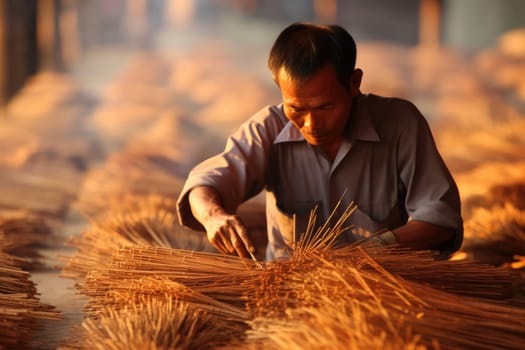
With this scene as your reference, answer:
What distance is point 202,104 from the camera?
902cm

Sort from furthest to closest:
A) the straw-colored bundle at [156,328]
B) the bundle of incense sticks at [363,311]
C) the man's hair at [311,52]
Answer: the man's hair at [311,52] → the straw-colored bundle at [156,328] → the bundle of incense sticks at [363,311]

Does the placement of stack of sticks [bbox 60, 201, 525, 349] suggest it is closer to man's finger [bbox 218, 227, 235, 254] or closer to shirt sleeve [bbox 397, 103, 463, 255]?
man's finger [bbox 218, 227, 235, 254]

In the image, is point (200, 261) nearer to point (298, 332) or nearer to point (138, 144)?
point (298, 332)

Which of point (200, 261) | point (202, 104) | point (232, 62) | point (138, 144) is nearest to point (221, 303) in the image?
point (200, 261)

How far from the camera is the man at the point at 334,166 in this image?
2.44m

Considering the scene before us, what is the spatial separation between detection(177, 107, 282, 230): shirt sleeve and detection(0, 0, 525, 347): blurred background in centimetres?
49

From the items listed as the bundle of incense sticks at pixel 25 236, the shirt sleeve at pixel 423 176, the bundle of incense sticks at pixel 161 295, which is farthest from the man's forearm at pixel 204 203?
the bundle of incense sticks at pixel 25 236

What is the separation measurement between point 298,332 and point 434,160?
991 millimetres

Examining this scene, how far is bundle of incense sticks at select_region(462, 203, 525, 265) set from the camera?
323 centimetres

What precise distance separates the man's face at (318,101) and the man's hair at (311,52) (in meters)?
0.02

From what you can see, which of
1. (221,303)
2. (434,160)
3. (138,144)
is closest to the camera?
(221,303)

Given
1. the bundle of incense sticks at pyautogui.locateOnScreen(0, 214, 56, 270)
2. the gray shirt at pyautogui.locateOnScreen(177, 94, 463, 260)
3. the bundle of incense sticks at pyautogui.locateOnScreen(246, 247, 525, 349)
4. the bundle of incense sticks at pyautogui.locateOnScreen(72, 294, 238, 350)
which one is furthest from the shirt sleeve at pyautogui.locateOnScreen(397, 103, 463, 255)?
the bundle of incense sticks at pyautogui.locateOnScreen(0, 214, 56, 270)

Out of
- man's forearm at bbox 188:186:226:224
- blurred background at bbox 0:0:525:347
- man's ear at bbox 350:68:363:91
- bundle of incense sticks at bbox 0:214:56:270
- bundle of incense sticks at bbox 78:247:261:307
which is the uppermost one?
man's ear at bbox 350:68:363:91

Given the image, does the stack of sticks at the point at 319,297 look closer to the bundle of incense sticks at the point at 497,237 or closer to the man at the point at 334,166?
the man at the point at 334,166
